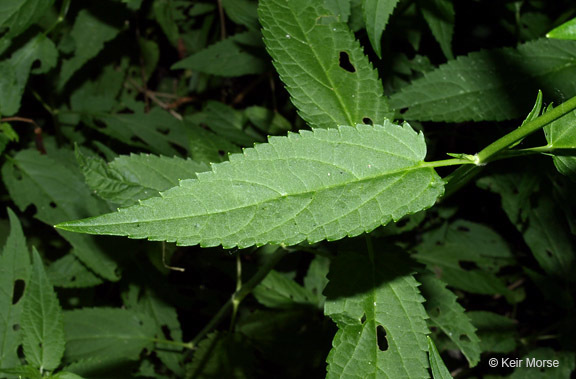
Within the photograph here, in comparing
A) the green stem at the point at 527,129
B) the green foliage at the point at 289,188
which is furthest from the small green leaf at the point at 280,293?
the green stem at the point at 527,129

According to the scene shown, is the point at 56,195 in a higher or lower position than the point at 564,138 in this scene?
lower

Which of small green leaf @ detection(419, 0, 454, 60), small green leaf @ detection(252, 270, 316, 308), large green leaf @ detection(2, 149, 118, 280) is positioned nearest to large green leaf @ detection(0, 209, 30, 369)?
large green leaf @ detection(2, 149, 118, 280)

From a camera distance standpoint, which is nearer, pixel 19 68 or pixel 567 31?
pixel 567 31

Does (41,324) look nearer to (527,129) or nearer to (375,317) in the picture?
(375,317)

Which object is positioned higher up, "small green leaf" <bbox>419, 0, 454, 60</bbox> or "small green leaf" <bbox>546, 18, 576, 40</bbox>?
"small green leaf" <bbox>546, 18, 576, 40</bbox>

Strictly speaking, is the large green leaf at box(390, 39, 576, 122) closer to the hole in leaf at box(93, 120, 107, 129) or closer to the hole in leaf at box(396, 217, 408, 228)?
the hole in leaf at box(396, 217, 408, 228)

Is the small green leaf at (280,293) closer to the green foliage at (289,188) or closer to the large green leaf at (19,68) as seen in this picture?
the green foliage at (289,188)

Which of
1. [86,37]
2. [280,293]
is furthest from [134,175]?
[86,37]

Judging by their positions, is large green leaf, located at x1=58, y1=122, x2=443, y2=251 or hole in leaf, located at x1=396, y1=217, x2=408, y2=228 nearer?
large green leaf, located at x1=58, y1=122, x2=443, y2=251

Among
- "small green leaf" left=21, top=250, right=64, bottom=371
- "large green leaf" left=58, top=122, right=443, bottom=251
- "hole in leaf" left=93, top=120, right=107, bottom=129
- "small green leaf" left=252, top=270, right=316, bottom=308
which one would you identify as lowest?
"small green leaf" left=252, top=270, right=316, bottom=308
